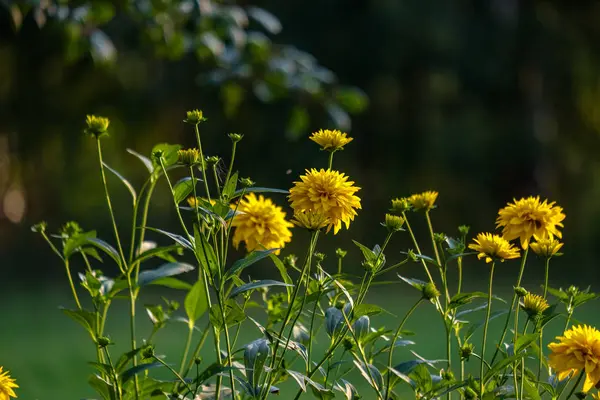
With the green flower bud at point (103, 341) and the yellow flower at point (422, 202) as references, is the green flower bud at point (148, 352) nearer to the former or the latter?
the green flower bud at point (103, 341)

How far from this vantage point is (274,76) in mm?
2734

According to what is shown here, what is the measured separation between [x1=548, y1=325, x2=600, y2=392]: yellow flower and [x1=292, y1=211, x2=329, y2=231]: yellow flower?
13.6 inches

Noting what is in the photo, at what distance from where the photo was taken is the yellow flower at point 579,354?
121cm

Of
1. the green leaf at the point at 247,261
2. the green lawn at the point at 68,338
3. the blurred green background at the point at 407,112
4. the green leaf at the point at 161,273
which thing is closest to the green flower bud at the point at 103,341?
the green leaf at the point at 161,273

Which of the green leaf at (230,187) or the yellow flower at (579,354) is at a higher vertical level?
the green leaf at (230,187)

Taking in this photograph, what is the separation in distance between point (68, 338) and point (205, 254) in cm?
428

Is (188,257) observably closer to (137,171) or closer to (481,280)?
(481,280)

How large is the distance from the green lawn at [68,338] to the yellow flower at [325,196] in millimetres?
2231

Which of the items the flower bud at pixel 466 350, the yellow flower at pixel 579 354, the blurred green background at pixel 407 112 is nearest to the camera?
the yellow flower at pixel 579 354

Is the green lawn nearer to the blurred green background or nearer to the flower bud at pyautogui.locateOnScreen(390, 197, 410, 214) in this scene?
the blurred green background

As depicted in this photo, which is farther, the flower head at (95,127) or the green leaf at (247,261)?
the flower head at (95,127)

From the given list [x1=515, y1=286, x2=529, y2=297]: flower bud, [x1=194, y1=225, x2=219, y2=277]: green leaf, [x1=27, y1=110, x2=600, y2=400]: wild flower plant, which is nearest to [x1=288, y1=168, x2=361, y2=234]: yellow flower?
[x1=27, y1=110, x2=600, y2=400]: wild flower plant

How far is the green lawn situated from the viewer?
13.4 ft

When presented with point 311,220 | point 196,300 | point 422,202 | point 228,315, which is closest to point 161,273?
point 196,300
